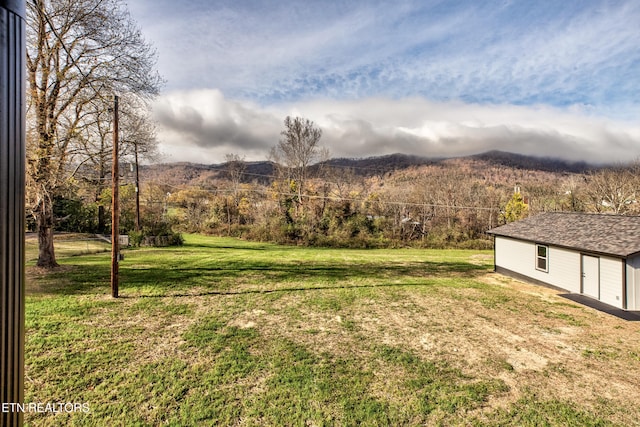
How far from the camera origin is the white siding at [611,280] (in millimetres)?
10195

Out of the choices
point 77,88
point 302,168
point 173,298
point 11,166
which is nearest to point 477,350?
point 11,166

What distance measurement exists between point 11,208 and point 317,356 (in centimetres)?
588

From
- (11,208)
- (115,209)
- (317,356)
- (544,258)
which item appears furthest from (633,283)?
(115,209)

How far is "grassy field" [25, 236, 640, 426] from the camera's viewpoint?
4484 mm

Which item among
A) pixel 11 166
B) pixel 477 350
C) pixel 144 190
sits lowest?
pixel 477 350

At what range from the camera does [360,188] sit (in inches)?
1492

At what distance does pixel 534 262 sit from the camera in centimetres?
1409

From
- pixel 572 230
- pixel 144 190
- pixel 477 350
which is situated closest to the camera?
pixel 477 350

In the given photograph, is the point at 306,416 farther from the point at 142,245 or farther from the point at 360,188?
the point at 360,188

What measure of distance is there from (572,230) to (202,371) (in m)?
15.5

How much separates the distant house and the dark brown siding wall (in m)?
13.9

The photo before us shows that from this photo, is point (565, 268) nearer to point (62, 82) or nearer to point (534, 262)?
point (534, 262)

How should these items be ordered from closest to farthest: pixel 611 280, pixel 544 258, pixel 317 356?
pixel 317 356 → pixel 611 280 → pixel 544 258

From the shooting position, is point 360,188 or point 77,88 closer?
point 77,88
